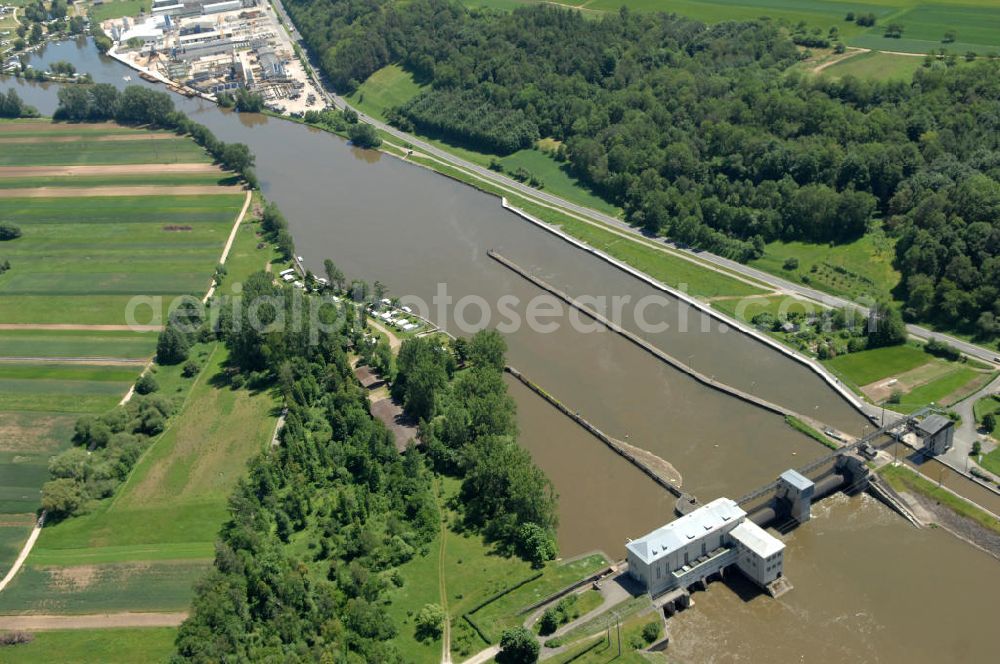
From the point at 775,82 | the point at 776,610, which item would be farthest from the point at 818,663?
the point at 775,82

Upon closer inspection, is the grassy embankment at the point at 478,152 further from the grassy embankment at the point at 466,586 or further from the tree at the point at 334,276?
the grassy embankment at the point at 466,586

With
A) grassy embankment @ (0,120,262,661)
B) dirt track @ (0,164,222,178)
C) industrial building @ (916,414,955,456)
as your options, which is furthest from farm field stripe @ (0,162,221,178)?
industrial building @ (916,414,955,456)

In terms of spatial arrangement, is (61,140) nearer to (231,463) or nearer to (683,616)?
(231,463)

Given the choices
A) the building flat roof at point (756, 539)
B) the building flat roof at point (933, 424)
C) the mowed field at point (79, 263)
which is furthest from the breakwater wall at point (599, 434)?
the mowed field at point (79, 263)

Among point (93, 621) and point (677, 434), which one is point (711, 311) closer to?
point (677, 434)

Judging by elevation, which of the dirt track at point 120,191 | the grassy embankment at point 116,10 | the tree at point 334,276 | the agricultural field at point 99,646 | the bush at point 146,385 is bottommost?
the agricultural field at point 99,646

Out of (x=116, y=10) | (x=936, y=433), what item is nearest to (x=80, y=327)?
(x=936, y=433)

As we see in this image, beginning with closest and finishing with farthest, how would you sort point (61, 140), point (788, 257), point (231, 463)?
point (231, 463), point (788, 257), point (61, 140)
